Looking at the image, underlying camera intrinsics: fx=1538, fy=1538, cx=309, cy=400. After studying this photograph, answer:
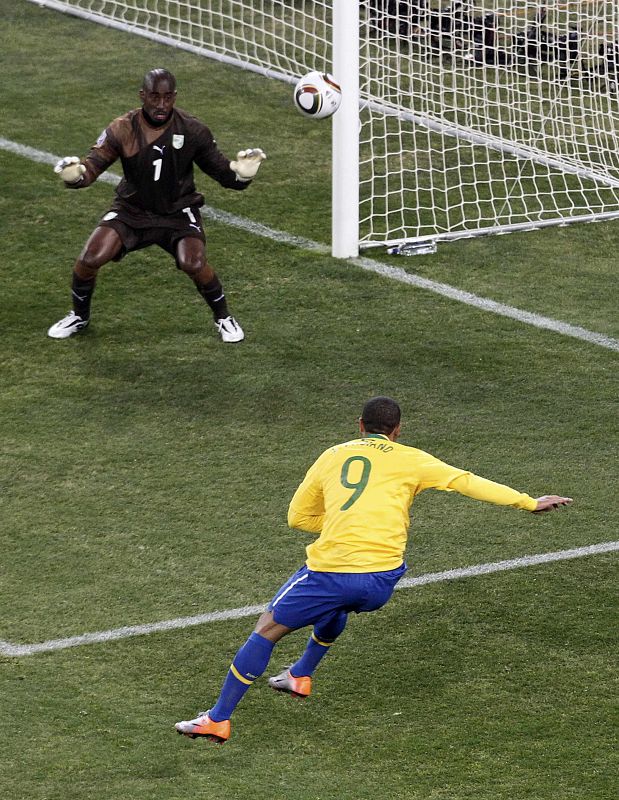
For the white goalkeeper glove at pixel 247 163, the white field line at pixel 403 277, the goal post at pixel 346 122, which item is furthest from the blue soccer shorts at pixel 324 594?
the goal post at pixel 346 122

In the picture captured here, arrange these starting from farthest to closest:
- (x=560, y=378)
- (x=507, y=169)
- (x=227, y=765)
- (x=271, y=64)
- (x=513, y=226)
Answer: (x=271, y=64) < (x=507, y=169) < (x=513, y=226) < (x=560, y=378) < (x=227, y=765)

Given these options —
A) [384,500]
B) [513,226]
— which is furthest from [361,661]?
[513,226]

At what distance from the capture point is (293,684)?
6.56 metres

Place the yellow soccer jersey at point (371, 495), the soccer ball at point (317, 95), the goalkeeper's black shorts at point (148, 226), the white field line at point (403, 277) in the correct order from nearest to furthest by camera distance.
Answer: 1. the yellow soccer jersey at point (371, 495)
2. the goalkeeper's black shorts at point (148, 226)
3. the soccer ball at point (317, 95)
4. the white field line at point (403, 277)

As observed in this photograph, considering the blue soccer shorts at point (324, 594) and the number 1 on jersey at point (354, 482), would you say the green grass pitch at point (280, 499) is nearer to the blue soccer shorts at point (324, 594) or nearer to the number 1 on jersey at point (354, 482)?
the blue soccer shorts at point (324, 594)

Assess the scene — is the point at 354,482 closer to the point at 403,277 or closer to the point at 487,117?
the point at 403,277

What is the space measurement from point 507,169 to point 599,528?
569 cm

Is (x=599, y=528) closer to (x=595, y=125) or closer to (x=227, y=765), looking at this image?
(x=227, y=765)

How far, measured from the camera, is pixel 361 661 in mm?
6891

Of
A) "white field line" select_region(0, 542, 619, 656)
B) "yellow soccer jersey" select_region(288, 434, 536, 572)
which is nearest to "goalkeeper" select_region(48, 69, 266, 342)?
"white field line" select_region(0, 542, 619, 656)

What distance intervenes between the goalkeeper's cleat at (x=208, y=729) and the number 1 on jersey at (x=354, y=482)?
3.28 ft

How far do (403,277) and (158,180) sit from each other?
2422mm

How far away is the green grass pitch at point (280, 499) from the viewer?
20.4 ft

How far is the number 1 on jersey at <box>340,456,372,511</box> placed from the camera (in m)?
6.16
